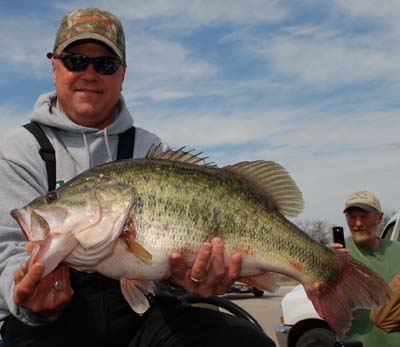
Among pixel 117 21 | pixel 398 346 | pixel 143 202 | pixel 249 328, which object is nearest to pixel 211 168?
pixel 143 202

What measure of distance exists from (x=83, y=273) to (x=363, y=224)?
4.60 meters

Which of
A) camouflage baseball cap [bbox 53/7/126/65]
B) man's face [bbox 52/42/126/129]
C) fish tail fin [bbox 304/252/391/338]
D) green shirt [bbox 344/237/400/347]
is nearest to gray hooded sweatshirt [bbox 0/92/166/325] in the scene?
man's face [bbox 52/42/126/129]

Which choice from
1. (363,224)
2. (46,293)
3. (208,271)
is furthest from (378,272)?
(46,293)

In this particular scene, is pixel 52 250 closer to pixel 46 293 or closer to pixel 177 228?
pixel 46 293

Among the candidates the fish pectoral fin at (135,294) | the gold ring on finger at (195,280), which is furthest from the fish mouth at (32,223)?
the gold ring on finger at (195,280)

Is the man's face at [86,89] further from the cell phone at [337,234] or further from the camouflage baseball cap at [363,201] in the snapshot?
the camouflage baseball cap at [363,201]

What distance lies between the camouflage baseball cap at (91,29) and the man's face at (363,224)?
4.10m

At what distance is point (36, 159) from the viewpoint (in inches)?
136

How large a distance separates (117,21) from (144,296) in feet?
6.60

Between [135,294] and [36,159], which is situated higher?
[36,159]

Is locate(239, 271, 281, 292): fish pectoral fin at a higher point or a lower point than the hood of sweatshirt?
lower

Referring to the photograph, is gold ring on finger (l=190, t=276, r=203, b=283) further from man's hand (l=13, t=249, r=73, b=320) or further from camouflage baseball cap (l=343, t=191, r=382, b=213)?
camouflage baseball cap (l=343, t=191, r=382, b=213)

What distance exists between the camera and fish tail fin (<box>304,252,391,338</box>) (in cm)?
328

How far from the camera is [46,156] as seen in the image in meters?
3.45
